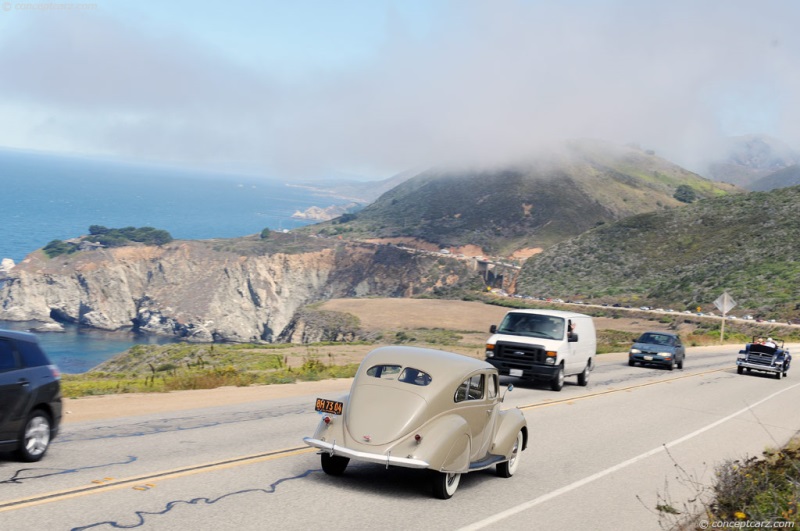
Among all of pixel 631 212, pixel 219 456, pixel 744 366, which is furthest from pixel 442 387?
pixel 631 212

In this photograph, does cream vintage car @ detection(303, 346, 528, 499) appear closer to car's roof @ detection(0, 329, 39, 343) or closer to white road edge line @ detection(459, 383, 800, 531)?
white road edge line @ detection(459, 383, 800, 531)

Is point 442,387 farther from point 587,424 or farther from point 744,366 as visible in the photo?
point 744,366

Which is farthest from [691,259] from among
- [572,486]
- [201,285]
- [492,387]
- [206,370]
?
[492,387]

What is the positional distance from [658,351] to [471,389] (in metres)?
25.4

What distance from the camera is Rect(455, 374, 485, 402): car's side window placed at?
10.1 meters

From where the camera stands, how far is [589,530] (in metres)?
9.21

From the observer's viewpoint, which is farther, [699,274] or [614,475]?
[699,274]

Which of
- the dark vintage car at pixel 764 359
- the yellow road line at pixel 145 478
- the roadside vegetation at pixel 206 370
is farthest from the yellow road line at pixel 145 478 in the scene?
the dark vintage car at pixel 764 359

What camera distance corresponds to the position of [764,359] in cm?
3391

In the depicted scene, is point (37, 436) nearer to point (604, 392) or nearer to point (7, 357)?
point (7, 357)

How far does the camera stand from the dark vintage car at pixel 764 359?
33812 millimetres

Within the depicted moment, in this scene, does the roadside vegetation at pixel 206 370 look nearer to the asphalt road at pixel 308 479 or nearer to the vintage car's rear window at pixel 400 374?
the asphalt road at pixel 308 479

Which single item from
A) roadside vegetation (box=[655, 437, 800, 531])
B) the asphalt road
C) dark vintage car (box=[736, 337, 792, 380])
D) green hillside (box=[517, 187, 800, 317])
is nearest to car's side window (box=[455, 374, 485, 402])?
the asphalt road

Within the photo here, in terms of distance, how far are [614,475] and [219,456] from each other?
5.68 meters
